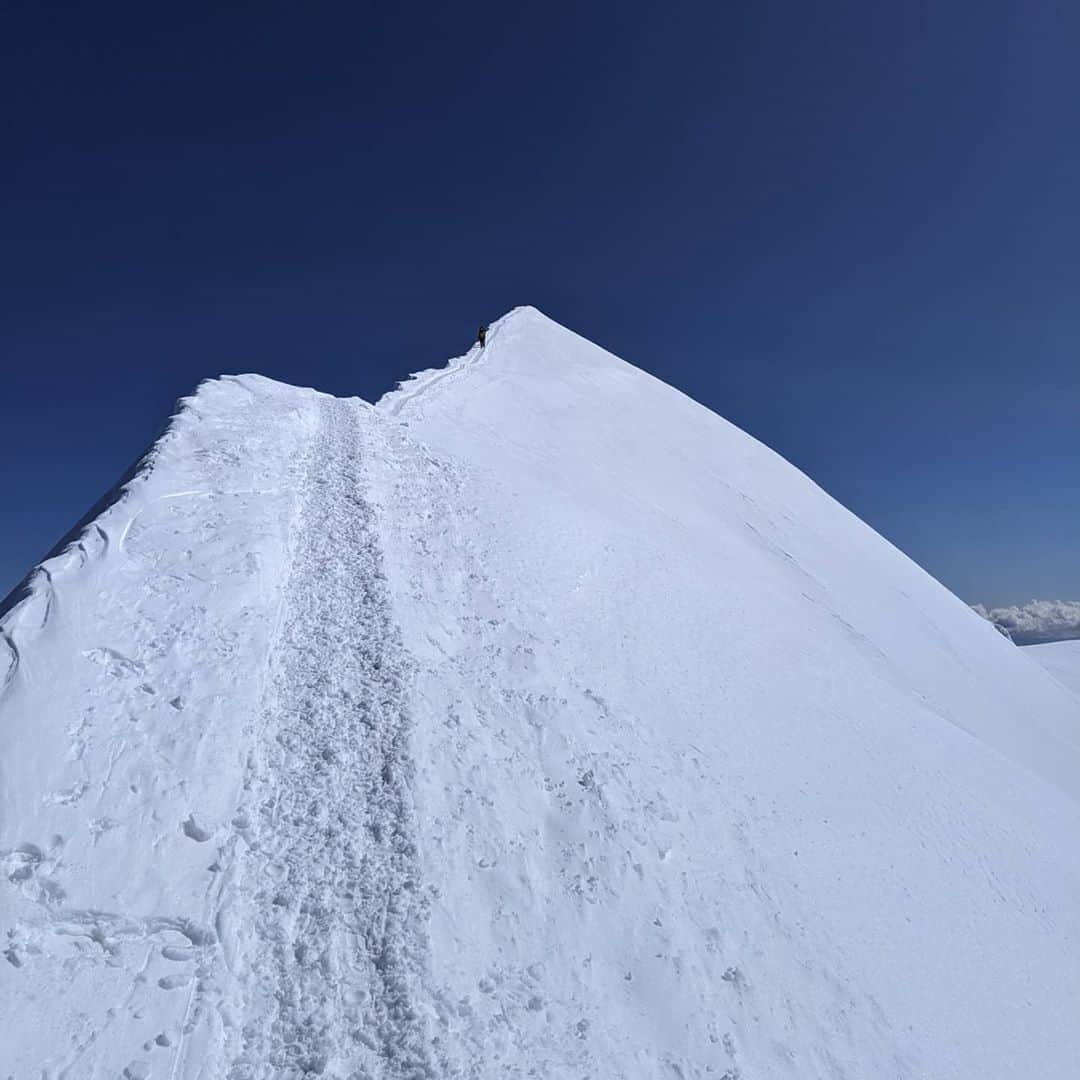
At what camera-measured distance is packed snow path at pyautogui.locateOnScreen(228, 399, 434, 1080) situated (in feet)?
14.4

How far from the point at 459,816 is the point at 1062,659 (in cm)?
5541

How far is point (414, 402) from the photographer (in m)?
18.8

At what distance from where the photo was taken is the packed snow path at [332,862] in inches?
173

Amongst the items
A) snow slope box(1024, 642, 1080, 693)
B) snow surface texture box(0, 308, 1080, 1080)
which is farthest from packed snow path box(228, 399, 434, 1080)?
snow slope box(1024, 642, 1080, 693)

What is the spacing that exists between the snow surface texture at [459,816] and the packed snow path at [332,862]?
28mm

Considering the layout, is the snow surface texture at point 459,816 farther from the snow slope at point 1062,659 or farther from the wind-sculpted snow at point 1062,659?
the snow slope at point 1062,659

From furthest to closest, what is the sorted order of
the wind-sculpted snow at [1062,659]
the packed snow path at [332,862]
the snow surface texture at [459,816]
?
1. the wind-sculpted snow at [1062,659]
2. the snow surface texture at [459,816]
3. the packed snow path at [332,862]

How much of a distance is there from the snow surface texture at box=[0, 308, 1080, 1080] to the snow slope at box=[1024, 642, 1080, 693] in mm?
32707

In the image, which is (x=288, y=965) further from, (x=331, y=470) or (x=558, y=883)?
(x=331, y=470)

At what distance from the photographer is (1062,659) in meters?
45.5

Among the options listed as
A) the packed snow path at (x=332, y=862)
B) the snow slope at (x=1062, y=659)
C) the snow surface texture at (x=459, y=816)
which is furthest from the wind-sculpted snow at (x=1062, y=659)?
the packed snow path at (x=332, y=862)

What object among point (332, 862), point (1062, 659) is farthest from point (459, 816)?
point (1062, 659)

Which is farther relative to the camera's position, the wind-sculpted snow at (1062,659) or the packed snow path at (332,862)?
the wind-sculpted snow at (1062,659)

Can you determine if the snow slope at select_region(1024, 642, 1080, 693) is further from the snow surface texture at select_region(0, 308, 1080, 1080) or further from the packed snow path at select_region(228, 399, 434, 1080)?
the packed snow path at select_region(228, 399, 434, 1080)
